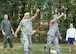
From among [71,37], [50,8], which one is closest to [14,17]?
[50,8]

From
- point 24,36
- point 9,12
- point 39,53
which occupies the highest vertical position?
point 9,12

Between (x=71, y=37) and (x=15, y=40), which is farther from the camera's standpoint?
(x=15, y=40)

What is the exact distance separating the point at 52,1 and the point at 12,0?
4.72 m

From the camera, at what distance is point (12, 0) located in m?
27.2

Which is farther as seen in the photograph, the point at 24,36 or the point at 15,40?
the point at 15,40

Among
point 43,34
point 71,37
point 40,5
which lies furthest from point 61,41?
point 71,37

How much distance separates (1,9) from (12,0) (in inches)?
53.5

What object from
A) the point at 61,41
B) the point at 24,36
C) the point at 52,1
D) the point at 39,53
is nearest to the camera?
the point at 24,36

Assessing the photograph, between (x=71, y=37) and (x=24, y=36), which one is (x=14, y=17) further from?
(x=24, y=36)

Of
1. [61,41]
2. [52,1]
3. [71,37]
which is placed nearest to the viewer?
[71,37]

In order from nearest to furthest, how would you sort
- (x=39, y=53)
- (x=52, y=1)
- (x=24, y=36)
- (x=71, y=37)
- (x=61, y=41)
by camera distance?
1. (x=24, y=36)
2. (x=39, y=53)
3. (x=71, y=37)
4. (x=52, y=1)
5. (x=61, y=41)

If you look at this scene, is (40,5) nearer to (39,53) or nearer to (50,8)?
(50,8)

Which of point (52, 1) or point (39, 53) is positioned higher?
point (52, 1)

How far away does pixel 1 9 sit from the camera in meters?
26.9
